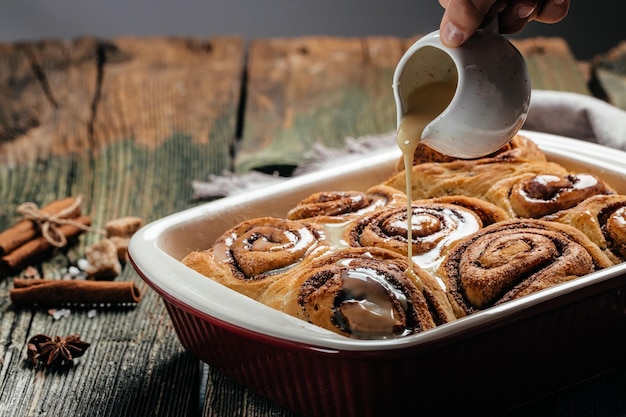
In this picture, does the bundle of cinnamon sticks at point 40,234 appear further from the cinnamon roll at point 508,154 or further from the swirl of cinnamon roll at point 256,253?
the cinnamon roll at point 508,154

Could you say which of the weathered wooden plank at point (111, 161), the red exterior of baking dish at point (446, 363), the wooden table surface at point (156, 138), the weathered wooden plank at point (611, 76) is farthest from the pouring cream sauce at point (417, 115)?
the weathered wooden plank at point (611, 76)

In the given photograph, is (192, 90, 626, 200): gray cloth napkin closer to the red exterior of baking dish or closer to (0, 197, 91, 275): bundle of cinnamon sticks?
(0, 197, 91, 275): bundle of cinnamon sticks

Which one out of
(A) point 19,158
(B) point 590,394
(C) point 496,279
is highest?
(C) point 496,279

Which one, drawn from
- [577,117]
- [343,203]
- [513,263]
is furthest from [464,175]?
[577,117]

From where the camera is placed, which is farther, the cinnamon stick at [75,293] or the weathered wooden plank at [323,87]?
the weathered wooden plank at [323,87]

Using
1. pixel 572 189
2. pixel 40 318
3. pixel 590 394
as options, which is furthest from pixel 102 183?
pixel 590 394

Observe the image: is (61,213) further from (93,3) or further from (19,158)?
(93,3)

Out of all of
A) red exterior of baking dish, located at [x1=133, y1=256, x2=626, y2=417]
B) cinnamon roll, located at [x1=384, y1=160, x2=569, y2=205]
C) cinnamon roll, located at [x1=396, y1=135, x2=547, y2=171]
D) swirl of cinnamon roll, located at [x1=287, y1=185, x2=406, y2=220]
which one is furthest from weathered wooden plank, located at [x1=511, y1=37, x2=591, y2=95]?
red exterior of baking dish, located at [x1=133, y1=256, x2=626, y2=417]
